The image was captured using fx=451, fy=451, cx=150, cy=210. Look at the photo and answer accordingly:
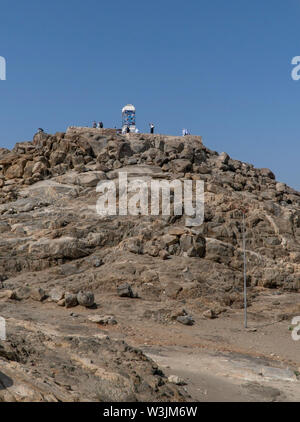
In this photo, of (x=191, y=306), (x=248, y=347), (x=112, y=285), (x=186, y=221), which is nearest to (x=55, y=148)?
(x=186, y=221)

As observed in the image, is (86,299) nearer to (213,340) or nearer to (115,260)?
(115,260)

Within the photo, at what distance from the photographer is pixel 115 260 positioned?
17438 mm

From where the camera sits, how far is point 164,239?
18.1 metres

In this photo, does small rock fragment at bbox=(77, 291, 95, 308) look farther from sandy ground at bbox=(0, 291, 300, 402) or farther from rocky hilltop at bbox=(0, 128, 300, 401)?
sandy ground at bbox=(0, 291, 300, 402)

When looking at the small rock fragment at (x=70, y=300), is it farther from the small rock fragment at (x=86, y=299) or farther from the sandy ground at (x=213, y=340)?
the sandy ground at (x=213, y=340)

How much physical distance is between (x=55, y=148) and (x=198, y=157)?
8.41 metres

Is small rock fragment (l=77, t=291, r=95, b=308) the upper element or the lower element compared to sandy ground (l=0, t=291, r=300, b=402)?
upper

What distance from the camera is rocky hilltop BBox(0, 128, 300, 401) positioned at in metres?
7.39

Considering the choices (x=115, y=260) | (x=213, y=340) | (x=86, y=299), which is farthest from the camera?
(x=115, y=260)

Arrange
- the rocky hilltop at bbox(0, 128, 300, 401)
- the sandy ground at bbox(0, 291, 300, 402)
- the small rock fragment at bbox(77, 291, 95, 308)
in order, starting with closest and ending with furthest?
the rocky hilltop at bbox(0, 128, 300, 401) → the sandy ground at bbox(0, 291, 300, 402) → the small rock fragment at bbox(77, 291, 95, 308)

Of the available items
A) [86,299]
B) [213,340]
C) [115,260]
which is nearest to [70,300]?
[86,299]

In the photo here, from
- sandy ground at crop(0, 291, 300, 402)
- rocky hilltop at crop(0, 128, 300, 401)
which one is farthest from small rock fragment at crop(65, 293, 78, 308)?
sandy ground at crop(0, 291, 300, 402)

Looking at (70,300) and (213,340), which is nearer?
(213,340)
